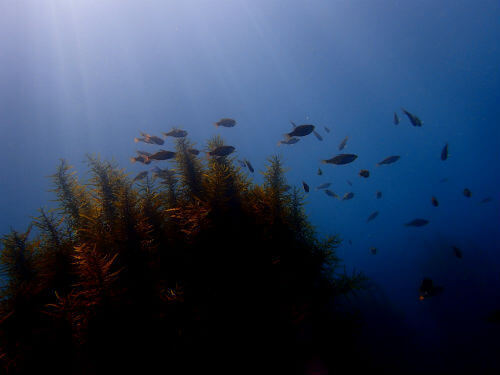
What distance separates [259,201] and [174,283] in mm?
2200

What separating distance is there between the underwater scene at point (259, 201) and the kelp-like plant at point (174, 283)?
3 centimetres

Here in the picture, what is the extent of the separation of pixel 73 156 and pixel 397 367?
340 ft

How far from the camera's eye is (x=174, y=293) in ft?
8.93

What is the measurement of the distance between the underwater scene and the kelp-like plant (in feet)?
0.11

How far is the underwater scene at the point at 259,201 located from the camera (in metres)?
2.81

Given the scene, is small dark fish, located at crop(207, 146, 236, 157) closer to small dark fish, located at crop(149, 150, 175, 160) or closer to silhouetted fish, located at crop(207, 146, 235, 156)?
silhouetted fish, located at crop(207, 146, 235, 156)

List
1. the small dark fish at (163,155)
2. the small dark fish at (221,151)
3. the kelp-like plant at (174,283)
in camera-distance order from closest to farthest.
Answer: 1. the kelp-like plant at (174,283)
2. the small dark fish at (221,151)
3. the small dark fish at (163,155)

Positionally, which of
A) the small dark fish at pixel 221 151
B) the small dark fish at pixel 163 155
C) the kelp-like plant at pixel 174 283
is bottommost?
the kelp-like plant at pixel 174 283

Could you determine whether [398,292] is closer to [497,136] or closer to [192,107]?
[192,107]

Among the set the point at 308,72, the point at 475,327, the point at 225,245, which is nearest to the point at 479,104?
the point at 308,72

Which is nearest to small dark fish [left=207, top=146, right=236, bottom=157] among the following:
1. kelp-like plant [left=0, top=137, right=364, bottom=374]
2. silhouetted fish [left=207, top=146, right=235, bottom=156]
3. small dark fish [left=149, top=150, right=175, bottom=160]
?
silhouetted fish [left=207, top=146, right=235, bottom=156]

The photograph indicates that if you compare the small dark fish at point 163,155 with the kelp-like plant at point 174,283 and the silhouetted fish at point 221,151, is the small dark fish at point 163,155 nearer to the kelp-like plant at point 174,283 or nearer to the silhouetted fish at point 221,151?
the kelp-like plant at point 174,283

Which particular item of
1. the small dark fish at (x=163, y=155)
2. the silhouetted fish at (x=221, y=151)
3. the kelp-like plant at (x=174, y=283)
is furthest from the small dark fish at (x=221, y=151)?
the small dark fish at (x=163, y=155)

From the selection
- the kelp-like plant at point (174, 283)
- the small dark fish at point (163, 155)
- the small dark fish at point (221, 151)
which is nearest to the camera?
the kelp-like plant at point (174, 283)
